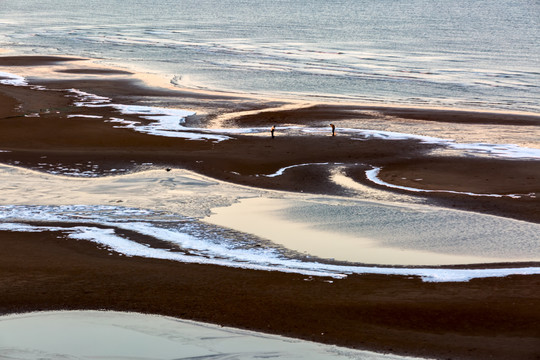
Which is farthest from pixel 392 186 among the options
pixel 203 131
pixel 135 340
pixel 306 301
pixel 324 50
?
pixel 324 50

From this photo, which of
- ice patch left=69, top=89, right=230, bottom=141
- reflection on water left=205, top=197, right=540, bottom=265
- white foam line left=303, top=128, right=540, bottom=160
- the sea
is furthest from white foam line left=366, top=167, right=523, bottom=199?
ice patch left=69, top=89, right=230, bottom=141

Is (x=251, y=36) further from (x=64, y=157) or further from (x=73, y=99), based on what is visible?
(x=64, y=157)

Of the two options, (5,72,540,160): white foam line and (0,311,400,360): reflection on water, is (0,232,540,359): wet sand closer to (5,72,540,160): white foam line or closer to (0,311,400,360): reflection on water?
(0,311,400,360): reflection on water

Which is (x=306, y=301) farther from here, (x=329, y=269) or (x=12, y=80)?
(x=12, y=80)

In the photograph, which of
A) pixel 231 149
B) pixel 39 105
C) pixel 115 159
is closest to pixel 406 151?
pixel 231 149

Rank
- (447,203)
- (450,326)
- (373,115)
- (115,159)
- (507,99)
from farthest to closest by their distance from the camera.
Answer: (507,99) < (373,115) < (115,159) < (447,203) < (450,326)

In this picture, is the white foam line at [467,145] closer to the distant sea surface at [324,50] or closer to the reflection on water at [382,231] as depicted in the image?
the reflection on water at [382,231]
